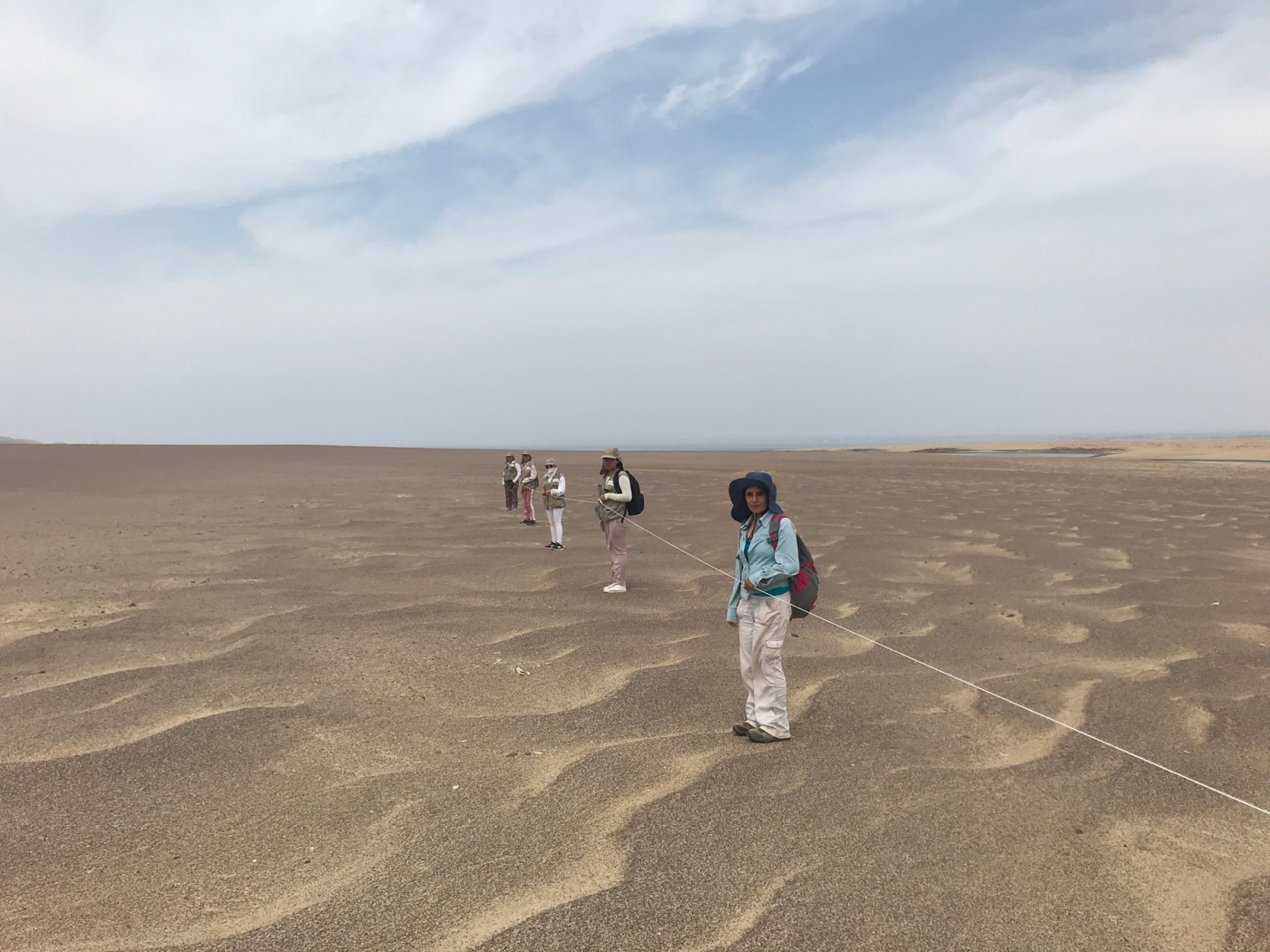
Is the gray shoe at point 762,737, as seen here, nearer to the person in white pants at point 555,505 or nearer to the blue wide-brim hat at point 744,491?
the blue wide-brim hat at point 744,491

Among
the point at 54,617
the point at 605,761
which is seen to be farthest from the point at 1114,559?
the point at 54,617

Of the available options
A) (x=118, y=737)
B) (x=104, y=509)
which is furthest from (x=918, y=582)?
(x=104, y=509)

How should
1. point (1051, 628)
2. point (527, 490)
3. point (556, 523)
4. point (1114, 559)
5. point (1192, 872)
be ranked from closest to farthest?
point (1192, 872) < point (1051, 628) < point (1114, 559) < point (556, 523) < point (527, 490)

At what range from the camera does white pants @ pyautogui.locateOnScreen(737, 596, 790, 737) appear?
5.26 meters

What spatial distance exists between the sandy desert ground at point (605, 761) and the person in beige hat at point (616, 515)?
54 cm

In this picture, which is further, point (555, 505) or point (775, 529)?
point (555, 505)

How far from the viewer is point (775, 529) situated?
5.25 metres

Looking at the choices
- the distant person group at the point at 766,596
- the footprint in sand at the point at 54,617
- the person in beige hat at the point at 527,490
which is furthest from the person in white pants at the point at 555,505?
the distant person group at the point at 766,596

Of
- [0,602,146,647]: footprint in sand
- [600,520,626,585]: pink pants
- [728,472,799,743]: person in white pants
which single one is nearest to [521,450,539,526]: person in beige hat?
[600,520,626,585]: pink pants

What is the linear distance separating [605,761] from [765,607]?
143 cm

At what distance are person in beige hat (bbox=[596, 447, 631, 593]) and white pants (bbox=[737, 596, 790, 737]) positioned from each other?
4.23 meters

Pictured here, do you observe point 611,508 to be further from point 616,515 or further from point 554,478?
point 554,478

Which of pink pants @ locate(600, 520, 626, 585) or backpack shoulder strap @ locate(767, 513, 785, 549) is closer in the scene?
backpack shoulder strap @ locate(767, 513, 785, 549)

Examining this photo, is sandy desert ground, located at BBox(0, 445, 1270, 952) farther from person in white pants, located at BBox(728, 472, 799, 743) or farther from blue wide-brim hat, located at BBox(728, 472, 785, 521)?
blue wide-brim hat, located at BBox(728, 472, 785, 521)
